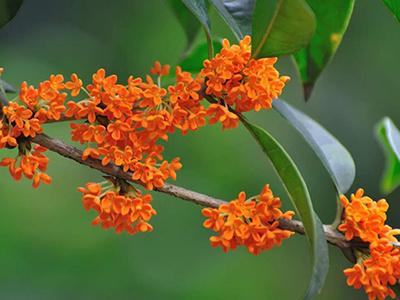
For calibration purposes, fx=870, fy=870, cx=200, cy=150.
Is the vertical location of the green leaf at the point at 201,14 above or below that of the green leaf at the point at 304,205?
above

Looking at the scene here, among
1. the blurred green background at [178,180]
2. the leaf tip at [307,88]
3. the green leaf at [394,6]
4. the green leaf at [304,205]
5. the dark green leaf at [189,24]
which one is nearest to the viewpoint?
the green leaf at [304,205]

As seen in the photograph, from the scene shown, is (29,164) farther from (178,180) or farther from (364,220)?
(178,180)

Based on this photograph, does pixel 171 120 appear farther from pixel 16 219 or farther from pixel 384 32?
pixel 384 32

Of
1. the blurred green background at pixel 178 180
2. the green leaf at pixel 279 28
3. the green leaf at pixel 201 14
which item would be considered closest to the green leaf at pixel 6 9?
the green leaf at pixel 201 14

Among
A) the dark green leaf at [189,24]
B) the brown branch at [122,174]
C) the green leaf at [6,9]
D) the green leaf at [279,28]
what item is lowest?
the dark green leaf at [189,24]

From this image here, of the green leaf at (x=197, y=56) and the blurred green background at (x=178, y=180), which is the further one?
the blurred green background at (x=178, y=180)

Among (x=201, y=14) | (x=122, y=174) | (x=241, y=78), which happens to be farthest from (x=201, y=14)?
(x=122, y=174)

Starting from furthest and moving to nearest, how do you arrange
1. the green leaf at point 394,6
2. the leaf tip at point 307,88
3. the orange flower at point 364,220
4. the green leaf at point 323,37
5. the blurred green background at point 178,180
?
the blurred green background at point 178,180
the leaf tip at point 307,88
the green leaf at point 323,37
the green leaf at point 394,6
the orange flower at point 364,220

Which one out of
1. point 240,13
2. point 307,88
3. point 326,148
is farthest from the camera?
point 307,88

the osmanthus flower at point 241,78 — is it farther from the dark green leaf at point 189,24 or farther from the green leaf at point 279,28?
the dark green leaf at point 189,24
